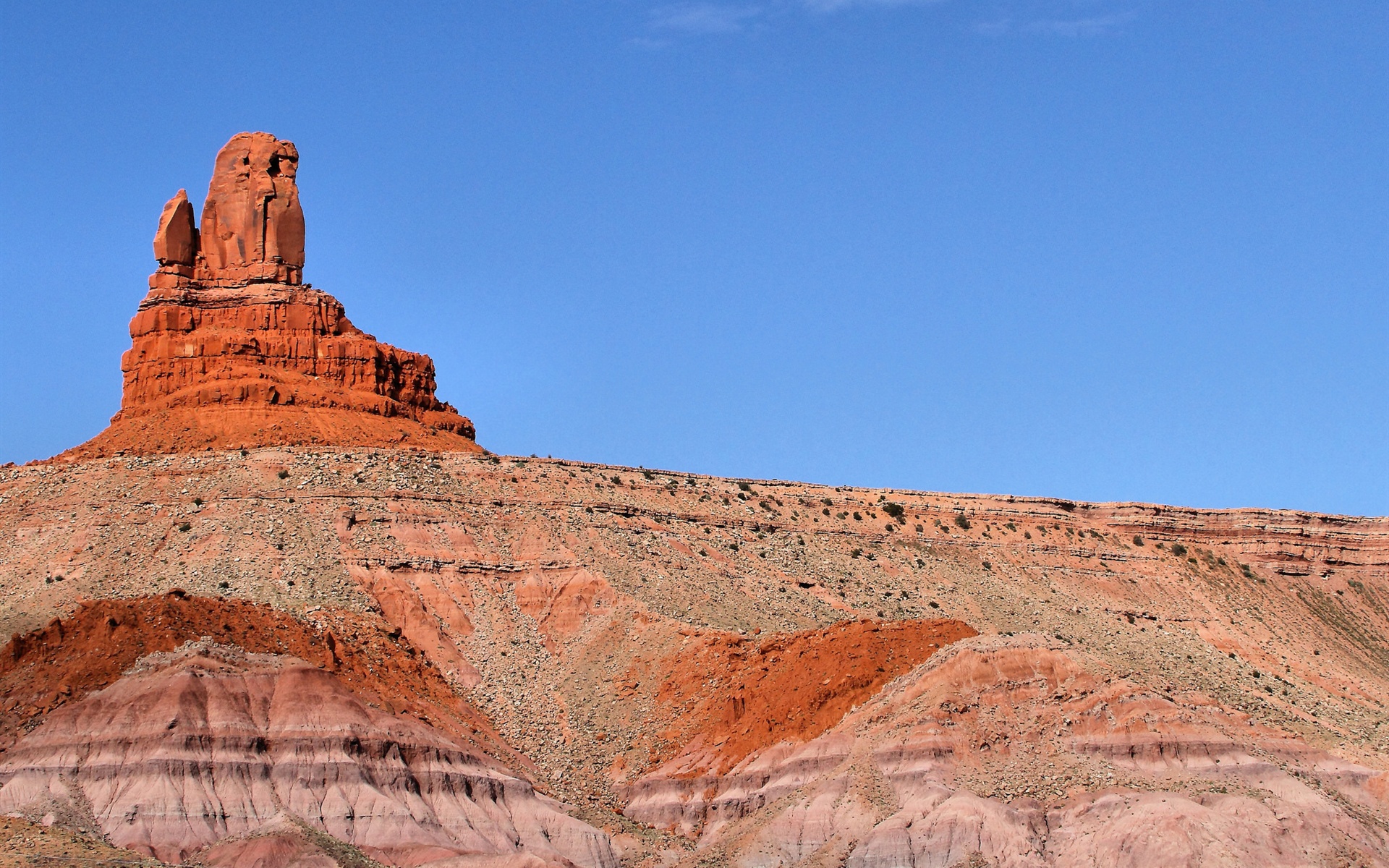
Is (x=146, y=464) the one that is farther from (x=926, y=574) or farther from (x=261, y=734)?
(x=926, y=574)

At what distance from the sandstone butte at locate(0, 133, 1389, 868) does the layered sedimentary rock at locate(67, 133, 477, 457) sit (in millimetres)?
178

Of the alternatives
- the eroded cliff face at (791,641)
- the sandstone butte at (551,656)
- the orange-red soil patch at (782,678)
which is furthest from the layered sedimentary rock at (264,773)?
the orange-red soil patch at (782,678)

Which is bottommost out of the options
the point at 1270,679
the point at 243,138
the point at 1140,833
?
the point at 1140,833

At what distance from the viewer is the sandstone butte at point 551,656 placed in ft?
202

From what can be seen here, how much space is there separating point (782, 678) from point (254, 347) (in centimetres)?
3794

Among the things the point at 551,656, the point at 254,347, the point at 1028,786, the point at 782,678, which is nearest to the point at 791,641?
the point at 782,678

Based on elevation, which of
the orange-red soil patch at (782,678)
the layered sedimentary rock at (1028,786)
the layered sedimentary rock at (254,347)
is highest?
the layered sedimentary rock at (254,347)

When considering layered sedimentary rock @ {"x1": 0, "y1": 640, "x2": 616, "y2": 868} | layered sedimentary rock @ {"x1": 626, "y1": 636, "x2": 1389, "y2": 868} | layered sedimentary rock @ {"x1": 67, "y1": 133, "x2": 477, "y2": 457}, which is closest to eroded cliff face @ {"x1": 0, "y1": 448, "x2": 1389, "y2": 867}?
layered sedimentary rock @ {"x1": 626, "y1": 636, "x2": 1389, "y2": 868}

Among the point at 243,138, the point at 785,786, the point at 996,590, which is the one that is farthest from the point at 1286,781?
the point at 243,138

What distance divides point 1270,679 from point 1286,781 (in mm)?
25437

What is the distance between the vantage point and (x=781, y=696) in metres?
70.0

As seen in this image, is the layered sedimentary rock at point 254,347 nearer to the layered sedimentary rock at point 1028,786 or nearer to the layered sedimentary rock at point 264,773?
the layered sedimentary rock at point 264,773

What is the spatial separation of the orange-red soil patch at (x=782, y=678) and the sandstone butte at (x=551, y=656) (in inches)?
5.7

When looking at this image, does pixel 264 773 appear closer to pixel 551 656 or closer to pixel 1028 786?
pixel 551 656
